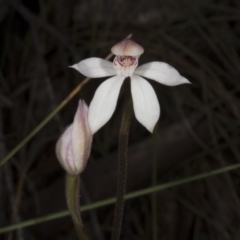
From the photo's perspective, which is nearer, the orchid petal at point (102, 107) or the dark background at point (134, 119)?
the orchid petal at point (102, 107)

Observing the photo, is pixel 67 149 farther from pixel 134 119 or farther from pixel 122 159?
pixel 134 119

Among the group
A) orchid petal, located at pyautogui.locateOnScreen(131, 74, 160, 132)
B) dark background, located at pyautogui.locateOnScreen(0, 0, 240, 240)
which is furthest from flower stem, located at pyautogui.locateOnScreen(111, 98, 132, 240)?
dark background, located at pyautogui.locateOnScreen(0, 0, 240, 240)

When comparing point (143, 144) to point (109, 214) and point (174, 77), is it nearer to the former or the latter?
point (109, 214)

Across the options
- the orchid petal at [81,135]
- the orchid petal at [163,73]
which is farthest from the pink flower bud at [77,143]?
the orchid petal at [163,73]

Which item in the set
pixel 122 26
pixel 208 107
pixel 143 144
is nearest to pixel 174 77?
pixel 143 144

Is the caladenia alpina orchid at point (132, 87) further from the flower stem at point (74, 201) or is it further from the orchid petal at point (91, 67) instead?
the flower stem at point (74, 201)

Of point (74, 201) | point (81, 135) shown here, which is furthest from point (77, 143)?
point (74, 201)
